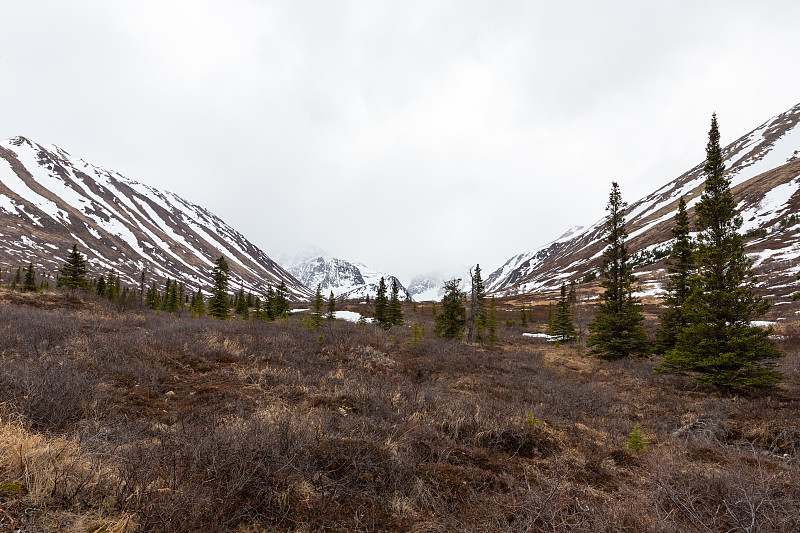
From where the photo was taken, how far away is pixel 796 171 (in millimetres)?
113188

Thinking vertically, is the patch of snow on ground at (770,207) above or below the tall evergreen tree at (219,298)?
above

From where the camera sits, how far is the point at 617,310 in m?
22.5

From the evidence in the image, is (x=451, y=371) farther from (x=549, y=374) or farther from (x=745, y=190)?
(x=745, y=190)

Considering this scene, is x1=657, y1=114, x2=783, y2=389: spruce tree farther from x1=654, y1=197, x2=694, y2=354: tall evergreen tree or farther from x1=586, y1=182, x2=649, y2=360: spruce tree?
x1=586, y1=182, x2=649, y2=360: spruce tree

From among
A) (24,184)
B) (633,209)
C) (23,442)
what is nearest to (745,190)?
(633,209)

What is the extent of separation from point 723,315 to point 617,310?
35.4 feet

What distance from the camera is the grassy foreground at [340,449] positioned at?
3.36m

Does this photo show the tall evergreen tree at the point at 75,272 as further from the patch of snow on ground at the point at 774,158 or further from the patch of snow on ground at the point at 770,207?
the patch of snow on ground at the point at 774,158

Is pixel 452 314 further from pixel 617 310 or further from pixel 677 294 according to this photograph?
pixel 677 294

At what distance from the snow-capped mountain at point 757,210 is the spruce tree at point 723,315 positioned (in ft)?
138

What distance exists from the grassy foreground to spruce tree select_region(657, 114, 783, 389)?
43.1 inches

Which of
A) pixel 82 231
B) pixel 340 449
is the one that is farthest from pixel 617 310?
pixel 82 231

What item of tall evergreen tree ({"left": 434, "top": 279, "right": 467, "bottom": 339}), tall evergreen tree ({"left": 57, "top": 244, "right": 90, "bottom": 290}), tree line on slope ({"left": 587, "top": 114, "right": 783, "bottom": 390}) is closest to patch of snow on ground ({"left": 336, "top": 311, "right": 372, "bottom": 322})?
tall evergreen tree ({"left": 434, "top": 279, "right": 467, "bottom": 339})

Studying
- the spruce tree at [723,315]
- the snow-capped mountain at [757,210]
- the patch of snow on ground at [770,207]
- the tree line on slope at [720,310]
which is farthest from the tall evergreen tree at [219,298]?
the patch of snow on ground at [770,207]
